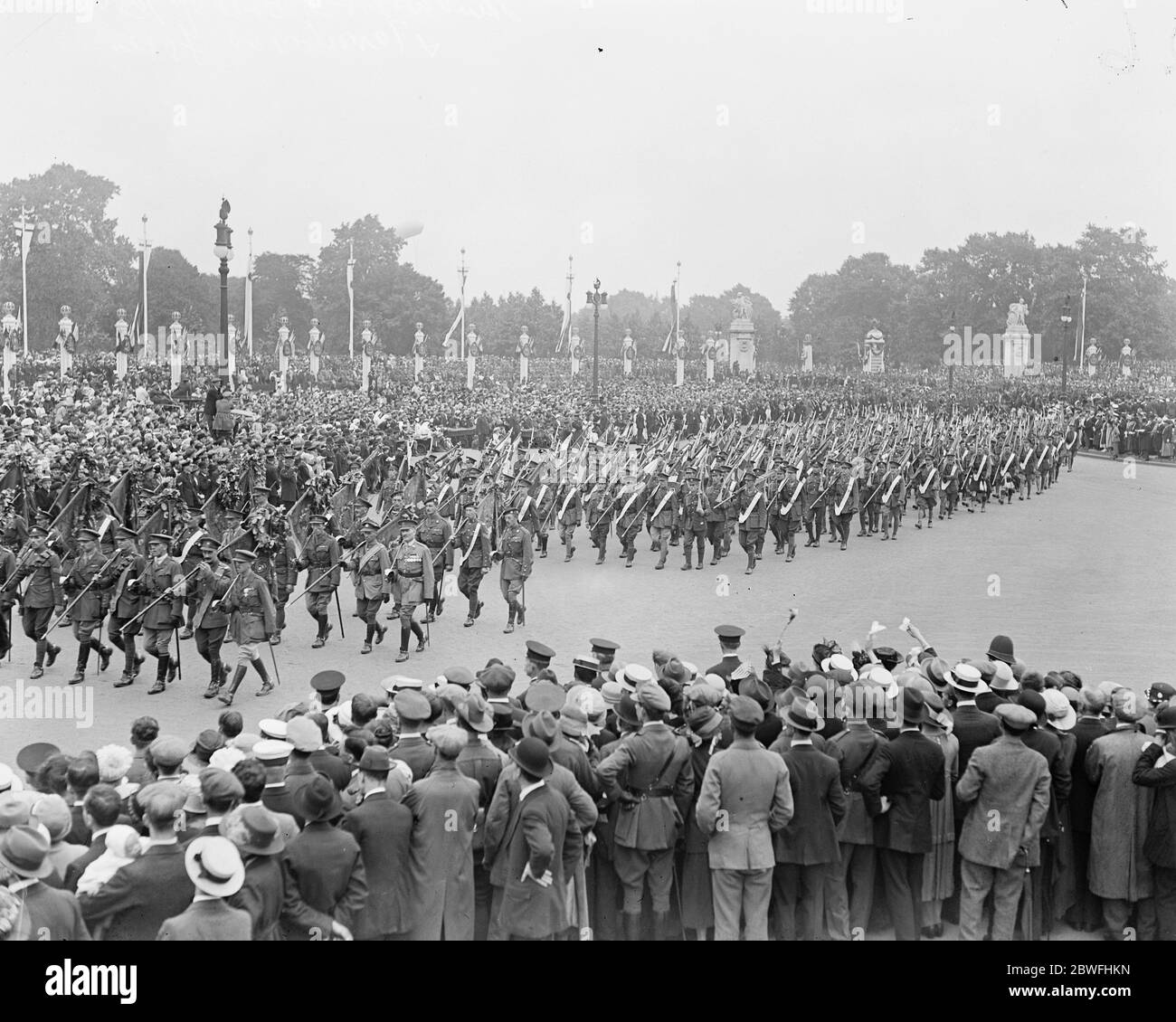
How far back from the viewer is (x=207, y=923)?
4.96m

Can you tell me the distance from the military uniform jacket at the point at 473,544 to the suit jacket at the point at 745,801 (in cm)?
924

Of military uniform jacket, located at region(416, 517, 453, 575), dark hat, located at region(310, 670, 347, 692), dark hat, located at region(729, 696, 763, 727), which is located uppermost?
military uniform jacket, located at region(416, 517, 453, 575)

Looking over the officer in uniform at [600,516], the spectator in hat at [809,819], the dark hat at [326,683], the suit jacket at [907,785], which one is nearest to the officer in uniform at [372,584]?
the dark hat at [326,683]

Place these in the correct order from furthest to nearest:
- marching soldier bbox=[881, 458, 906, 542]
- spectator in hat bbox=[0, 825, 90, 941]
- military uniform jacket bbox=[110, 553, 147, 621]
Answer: marching soldier bbox=[881, 458, 906, 542]
military uniform jacket bbox=[110, 553, 147, 621]
spectator in hat bbox=[0, 825, 90, 941]

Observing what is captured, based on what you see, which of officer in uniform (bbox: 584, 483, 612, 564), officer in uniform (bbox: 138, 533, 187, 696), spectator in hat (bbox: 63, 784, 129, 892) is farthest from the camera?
officer in uniform (bbox: 584, 483, 612, 564)

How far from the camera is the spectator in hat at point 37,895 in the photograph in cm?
506

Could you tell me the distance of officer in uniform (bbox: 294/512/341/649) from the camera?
14719 millimetres

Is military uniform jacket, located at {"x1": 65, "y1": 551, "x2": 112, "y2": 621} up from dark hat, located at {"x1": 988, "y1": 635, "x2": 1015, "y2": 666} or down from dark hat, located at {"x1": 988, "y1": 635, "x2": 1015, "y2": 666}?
up

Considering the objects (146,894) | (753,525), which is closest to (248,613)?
(146,894)

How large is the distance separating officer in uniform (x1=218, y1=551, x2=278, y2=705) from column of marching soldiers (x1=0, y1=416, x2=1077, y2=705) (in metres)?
0.02

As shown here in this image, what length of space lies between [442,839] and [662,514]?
49.1 ft

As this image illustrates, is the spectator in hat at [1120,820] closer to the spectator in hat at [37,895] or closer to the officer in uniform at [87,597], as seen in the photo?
the spectator in hat at [37,895]

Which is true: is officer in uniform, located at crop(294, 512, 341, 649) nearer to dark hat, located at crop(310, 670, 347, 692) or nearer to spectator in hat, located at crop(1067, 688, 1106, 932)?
dark hat, located at crop(310, 670, 347, 692)

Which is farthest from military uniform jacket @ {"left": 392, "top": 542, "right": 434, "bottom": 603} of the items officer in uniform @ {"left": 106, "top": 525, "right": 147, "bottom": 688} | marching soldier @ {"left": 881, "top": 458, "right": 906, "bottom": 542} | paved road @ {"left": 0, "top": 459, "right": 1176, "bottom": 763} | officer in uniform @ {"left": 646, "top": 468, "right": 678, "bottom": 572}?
marching soldier @ {"left": 881, "top": 458, "right": 906, "bottom": 542}
